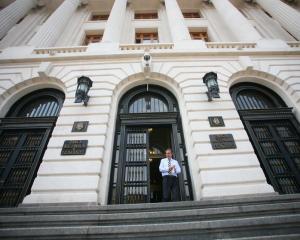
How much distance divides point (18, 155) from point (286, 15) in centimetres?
1823

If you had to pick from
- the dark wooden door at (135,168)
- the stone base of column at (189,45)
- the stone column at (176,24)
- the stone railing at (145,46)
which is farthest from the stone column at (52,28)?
the dark wooden door at (135,168)

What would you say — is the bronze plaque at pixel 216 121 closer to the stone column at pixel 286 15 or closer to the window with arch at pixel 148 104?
the window with arch at pixel 148 104

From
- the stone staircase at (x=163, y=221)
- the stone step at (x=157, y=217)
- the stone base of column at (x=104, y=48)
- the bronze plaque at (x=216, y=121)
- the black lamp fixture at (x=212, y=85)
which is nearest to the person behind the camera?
the stone staircase at (x=163, y=221)

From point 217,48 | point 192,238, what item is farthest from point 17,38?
point 192,238

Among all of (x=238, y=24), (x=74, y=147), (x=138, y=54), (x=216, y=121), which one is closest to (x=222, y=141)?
(x=216, y=121)

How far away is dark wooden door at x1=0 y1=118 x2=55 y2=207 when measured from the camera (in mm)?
7098

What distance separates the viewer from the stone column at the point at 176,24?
12099 millimetres

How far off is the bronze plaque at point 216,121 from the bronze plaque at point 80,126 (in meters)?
4.91

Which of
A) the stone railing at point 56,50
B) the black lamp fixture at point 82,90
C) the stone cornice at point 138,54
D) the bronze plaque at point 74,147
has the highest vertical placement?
the stone railing at point 56,50

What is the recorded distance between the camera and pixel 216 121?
795 centimetres

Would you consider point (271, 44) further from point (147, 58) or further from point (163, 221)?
point (163, 221)

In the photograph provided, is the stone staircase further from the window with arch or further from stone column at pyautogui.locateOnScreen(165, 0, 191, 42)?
stone column at pyautogui.locateOnScreen(165, 0, 191, 42)

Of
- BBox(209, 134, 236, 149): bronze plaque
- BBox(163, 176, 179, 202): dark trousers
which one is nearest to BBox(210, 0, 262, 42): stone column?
BBox(209, 134, 236, 149): bronze plaque

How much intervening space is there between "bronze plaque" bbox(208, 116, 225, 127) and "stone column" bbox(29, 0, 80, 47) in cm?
1052
